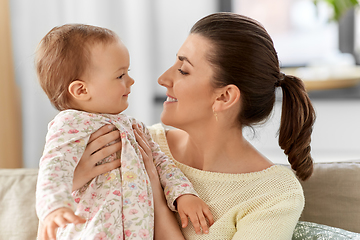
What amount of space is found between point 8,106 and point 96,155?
73.2 inches

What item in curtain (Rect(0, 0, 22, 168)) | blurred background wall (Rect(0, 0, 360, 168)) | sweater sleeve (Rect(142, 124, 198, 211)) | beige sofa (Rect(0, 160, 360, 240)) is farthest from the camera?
blurred background wall (Rect(0, 0, 360, 168))

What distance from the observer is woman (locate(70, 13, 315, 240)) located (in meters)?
1.31

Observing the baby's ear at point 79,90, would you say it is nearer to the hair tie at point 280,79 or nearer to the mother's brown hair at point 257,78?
the mother's brown hair at point 257,78

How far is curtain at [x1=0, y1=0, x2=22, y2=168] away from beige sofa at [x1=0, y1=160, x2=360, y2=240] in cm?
123

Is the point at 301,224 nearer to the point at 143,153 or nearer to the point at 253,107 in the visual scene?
the point at 253,107

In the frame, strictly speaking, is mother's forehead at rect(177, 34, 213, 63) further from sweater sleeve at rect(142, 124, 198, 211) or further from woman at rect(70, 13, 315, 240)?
sweater sleeve at rect(142, 124, 198, 211)

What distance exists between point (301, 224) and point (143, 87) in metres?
1.99

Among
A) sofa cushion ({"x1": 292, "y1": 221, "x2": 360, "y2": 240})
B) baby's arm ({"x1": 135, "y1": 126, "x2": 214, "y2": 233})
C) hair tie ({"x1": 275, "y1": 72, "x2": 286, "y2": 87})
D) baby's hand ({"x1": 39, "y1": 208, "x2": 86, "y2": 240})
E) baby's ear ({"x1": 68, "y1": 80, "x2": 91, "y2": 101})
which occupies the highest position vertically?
baby's ear ({"x1": 68, "y1": 80, "x2": 91, "y2": 101})

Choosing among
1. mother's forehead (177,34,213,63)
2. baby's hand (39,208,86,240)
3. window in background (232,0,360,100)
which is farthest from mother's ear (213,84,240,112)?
window in background (232,0,360,100)

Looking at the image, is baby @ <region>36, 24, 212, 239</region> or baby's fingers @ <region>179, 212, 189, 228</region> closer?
baby @ <region>36, 24, 212, 239</region>

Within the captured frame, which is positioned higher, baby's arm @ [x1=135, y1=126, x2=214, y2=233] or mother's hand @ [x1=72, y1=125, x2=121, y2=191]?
mother's hand @ [x1=72, y1=125, x2=121, y2=191]

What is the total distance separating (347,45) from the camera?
3504mm

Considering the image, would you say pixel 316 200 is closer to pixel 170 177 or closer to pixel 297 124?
pixel 297 124

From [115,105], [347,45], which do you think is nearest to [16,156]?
[115,105]
